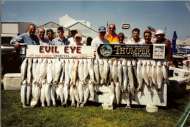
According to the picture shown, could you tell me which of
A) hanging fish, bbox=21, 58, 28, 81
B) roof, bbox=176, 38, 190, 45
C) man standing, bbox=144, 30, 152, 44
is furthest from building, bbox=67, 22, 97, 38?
roof, bbox=176, 38, 190, 45

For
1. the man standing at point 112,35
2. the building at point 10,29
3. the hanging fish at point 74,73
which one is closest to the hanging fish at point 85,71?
the hanging fish at point 74,73

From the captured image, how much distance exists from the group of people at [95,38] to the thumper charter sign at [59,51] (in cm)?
5

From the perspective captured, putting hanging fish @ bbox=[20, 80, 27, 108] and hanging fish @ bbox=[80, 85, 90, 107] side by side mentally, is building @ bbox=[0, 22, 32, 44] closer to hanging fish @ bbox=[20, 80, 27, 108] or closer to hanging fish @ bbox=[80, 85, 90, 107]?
hanging fish @ bbox=[20, 80, 27, 108]

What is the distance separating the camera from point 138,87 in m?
5.34

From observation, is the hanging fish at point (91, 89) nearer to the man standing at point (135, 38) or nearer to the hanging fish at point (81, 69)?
the hanging fish at point (81, 69)

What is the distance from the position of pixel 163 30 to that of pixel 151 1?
14.7 inches

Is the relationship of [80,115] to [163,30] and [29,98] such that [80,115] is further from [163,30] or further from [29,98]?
[163,30]

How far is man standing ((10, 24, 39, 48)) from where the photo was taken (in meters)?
5.26

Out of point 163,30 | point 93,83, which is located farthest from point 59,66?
point 163,30

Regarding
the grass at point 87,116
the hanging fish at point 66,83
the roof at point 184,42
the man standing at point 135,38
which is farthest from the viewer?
the hanging fish at point 66,83

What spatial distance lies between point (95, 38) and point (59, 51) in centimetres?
51

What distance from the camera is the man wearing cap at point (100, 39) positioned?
201 inches

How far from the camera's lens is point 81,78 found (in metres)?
5.41

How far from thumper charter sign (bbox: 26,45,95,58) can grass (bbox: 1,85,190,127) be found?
0.63 meters
